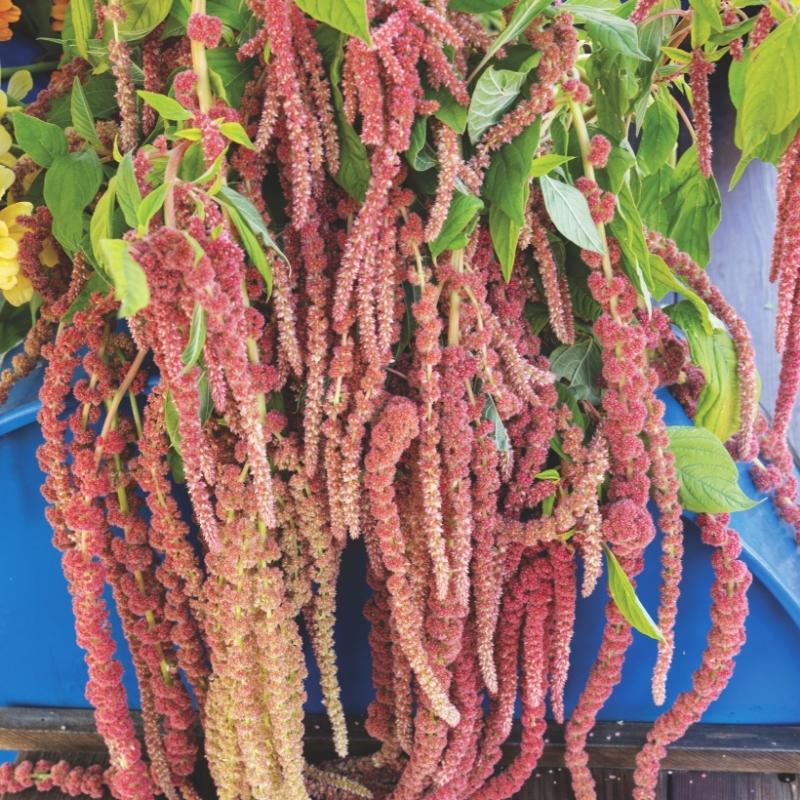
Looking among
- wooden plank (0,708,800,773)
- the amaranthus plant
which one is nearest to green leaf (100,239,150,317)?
the amaranthus plant

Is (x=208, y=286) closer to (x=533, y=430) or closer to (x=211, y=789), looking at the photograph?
(x=533, y=430)

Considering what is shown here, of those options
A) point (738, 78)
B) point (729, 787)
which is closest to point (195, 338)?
point (738, 78)

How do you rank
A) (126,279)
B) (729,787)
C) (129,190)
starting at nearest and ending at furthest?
(126,279), (129,190), (729,787)

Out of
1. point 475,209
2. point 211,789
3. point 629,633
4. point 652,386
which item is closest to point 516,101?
point 475,209

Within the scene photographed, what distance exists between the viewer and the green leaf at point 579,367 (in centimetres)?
68

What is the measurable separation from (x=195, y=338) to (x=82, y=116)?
0.26 m

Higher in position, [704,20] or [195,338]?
[704,20]

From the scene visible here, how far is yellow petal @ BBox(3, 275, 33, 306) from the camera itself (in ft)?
2.21

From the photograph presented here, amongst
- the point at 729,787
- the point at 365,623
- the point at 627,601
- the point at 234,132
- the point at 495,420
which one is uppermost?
the point at 234,132

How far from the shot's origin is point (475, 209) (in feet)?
1.79

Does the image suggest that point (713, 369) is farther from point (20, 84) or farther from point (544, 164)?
point (20, 84)

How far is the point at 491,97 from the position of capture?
552mm

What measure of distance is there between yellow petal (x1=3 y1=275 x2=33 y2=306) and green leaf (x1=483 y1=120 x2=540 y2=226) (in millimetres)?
384

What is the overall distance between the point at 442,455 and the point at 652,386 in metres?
0.18
